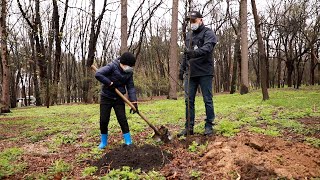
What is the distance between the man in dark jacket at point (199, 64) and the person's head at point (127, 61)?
970 mm

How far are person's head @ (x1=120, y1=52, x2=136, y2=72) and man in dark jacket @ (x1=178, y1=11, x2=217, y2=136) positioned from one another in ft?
3.18

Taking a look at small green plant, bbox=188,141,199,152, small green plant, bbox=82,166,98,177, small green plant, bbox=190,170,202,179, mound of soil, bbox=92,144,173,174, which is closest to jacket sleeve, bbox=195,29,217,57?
small green plant, bbox=188,141,199,152

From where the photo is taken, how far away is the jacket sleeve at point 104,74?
5004 mm

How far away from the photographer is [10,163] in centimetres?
472

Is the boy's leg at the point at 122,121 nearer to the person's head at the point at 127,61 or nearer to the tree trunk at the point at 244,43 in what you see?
the person's head at the point at 127,61

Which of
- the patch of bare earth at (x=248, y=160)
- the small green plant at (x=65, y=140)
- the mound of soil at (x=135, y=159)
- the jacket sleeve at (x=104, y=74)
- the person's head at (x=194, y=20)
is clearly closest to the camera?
the patch of bare earth at (x=248, y=160)

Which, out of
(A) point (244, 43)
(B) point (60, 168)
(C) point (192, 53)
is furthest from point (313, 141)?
(A) point (244, 43)

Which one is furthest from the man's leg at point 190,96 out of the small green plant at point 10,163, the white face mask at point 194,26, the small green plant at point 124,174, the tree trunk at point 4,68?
the tree trunk at point 4,68

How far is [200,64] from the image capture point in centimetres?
538

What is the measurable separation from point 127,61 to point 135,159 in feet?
5.72

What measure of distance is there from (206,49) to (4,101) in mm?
14521

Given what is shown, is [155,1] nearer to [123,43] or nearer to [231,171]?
[123,43]

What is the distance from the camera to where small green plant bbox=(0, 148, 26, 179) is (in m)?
4.21

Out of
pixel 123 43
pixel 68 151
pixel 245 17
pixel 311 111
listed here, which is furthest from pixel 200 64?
pixel 245 17
